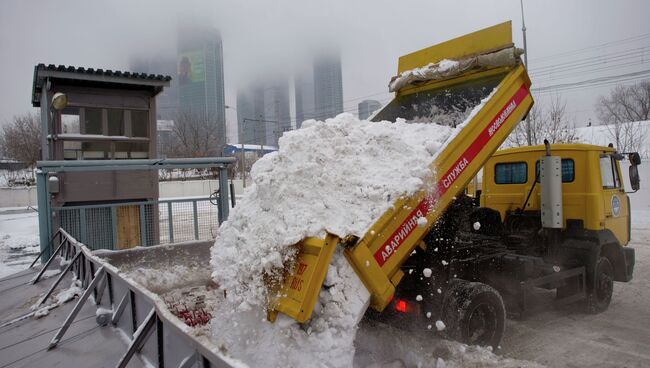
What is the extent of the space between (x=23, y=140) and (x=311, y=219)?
5517 centimetres

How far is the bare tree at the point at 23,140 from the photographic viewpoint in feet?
148

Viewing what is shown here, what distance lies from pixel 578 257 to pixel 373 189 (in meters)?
4.16

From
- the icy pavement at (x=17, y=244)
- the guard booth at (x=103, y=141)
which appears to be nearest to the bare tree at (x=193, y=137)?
the icy pavement at (x=17, y=244)

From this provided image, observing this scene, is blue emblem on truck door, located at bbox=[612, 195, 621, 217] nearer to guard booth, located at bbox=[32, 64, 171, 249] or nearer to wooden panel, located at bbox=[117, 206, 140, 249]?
guard booth, located at bbox=[32, 64, 171, 249]

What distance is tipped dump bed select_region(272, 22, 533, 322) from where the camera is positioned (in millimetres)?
3270

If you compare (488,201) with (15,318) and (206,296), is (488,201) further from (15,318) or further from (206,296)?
(15,318)

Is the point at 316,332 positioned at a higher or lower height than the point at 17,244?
higher

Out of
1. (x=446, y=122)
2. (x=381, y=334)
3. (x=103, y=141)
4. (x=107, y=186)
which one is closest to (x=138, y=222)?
(x=107, y=186)

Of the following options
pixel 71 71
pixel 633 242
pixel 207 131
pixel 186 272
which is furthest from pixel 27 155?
pixel 633 242

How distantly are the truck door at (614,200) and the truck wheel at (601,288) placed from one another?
0.57 m

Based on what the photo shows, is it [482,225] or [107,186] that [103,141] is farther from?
[482,225]

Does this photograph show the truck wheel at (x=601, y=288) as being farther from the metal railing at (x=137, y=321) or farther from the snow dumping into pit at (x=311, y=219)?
the metal railing at (x=137, y=321)

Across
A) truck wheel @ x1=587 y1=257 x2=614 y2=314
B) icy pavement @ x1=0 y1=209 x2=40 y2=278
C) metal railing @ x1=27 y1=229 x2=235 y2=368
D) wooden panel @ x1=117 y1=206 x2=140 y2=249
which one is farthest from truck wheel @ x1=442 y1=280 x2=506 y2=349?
icy pavement @ x1=0 y1=209 x2=40 y2=278

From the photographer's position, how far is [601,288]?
629 centimetres
